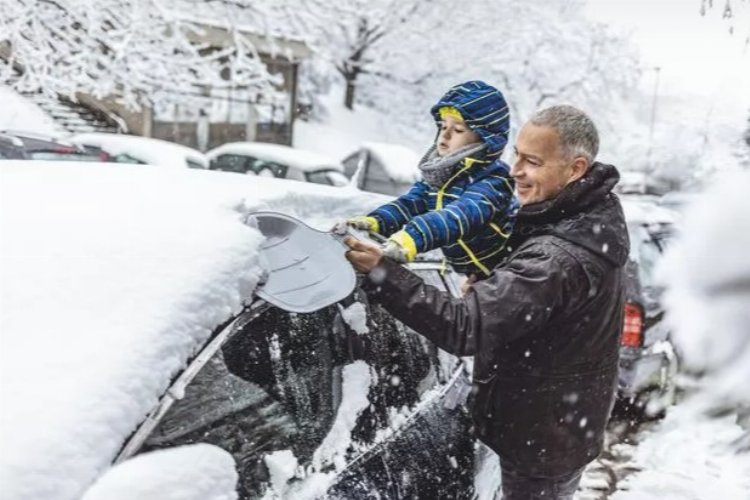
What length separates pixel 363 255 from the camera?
1944mm

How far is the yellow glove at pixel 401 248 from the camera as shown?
210 centimetres

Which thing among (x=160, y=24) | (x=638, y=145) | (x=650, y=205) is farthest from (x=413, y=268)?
(x=638, y=145)

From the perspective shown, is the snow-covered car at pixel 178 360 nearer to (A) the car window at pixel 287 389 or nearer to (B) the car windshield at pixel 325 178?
(A) the car window at pixel 287 389

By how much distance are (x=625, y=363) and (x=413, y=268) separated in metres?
2.94

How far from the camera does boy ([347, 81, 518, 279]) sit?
97.0 inches

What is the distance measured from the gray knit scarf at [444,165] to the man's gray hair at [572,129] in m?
0.43

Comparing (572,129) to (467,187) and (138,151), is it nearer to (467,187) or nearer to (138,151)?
(467,187)

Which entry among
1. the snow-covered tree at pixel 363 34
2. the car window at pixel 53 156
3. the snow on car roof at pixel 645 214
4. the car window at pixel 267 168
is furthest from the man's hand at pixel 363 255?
the snow-covered tree at pixel 363 34

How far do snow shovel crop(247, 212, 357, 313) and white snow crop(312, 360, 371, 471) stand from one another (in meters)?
0.35

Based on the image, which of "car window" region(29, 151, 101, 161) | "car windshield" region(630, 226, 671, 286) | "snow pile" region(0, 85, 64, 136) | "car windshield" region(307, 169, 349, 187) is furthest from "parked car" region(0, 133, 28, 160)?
"car windshield" region(630, 226, 671, 286)

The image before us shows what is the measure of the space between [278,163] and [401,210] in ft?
34.7

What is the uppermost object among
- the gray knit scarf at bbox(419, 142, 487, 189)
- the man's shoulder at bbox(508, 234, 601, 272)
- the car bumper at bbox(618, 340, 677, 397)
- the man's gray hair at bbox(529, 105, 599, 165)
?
the man's gray hair at bbox(529, 105, 599, 165)

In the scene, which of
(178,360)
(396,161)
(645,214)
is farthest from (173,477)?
(396,161)

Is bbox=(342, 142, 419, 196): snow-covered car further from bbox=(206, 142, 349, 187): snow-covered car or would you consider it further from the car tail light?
the car tail light
